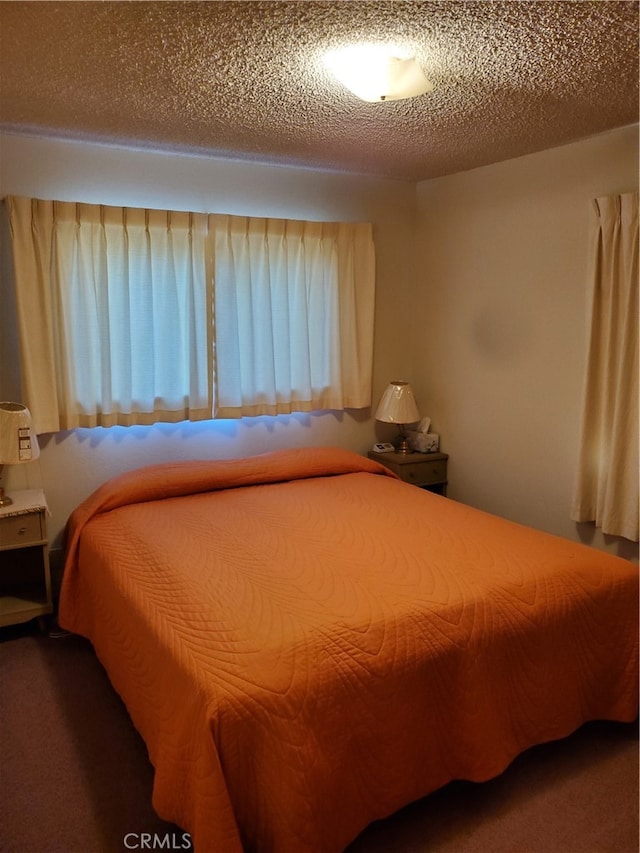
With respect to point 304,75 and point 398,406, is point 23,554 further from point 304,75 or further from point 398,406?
point 304,75

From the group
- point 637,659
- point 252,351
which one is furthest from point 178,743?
point 252,351

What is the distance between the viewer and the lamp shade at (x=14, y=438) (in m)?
2.75

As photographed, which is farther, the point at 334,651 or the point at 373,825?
the point at 373,825

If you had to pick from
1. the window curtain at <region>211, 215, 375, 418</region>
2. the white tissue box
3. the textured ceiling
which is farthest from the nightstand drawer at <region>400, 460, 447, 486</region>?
the textured ceiling

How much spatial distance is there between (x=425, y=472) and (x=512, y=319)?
1066 mm

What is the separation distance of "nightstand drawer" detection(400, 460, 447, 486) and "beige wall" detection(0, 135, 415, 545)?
1.20 ft

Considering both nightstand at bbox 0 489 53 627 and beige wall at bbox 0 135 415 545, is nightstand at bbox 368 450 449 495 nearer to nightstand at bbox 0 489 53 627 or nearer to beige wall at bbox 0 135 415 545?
beige wall at bbox 0 135 415 545

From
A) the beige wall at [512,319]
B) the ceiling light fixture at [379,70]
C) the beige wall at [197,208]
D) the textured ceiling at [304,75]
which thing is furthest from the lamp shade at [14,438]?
the beige wall at [512,319]

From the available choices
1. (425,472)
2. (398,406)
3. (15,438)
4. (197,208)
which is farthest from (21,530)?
(425,472)

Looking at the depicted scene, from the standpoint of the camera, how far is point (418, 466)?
12.8 feet

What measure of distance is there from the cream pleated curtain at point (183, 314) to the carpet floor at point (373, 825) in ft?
4.70

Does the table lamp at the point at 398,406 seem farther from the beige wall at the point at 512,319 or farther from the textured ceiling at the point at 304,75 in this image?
the textured ceiling at the point at 304,75

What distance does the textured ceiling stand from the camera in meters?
1.70

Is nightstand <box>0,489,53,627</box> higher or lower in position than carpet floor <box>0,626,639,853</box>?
higher
